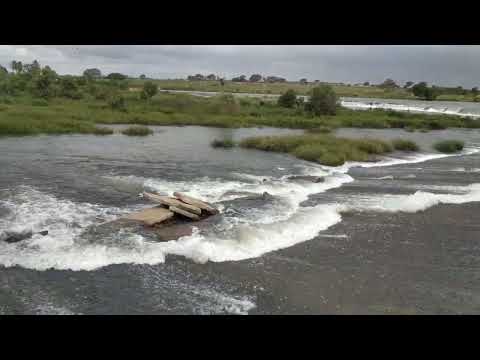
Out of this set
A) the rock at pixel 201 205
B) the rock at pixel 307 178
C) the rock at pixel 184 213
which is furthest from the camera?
the rock at pixel 307 178

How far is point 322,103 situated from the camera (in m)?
53.4

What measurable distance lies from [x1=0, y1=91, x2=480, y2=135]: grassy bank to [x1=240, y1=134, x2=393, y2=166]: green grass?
9.92 metres

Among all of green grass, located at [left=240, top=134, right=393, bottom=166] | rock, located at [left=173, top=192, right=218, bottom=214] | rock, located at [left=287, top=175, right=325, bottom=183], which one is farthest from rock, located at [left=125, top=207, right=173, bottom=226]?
green grass, located at [left=240, top=134, right=393, bottom=166]

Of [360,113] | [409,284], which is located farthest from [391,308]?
[360,113]

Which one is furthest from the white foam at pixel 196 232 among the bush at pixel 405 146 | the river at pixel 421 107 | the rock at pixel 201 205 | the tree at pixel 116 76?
the tree at pixel 116 76

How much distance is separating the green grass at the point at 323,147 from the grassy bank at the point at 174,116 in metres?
9.92

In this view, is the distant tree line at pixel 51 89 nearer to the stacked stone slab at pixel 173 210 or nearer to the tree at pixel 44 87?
the tree at pixel 44 87

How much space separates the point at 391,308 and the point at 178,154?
1924 centimetres

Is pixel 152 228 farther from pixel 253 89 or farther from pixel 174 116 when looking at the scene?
pixel 253 89

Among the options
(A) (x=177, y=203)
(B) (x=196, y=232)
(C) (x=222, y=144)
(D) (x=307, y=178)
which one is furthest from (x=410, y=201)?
(C) (x=222, y=144)

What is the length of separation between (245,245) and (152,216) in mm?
3481

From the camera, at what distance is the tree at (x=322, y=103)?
2103 inches

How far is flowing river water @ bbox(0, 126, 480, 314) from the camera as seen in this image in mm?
8367

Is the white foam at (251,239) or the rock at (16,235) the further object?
the rock at (16,235)
